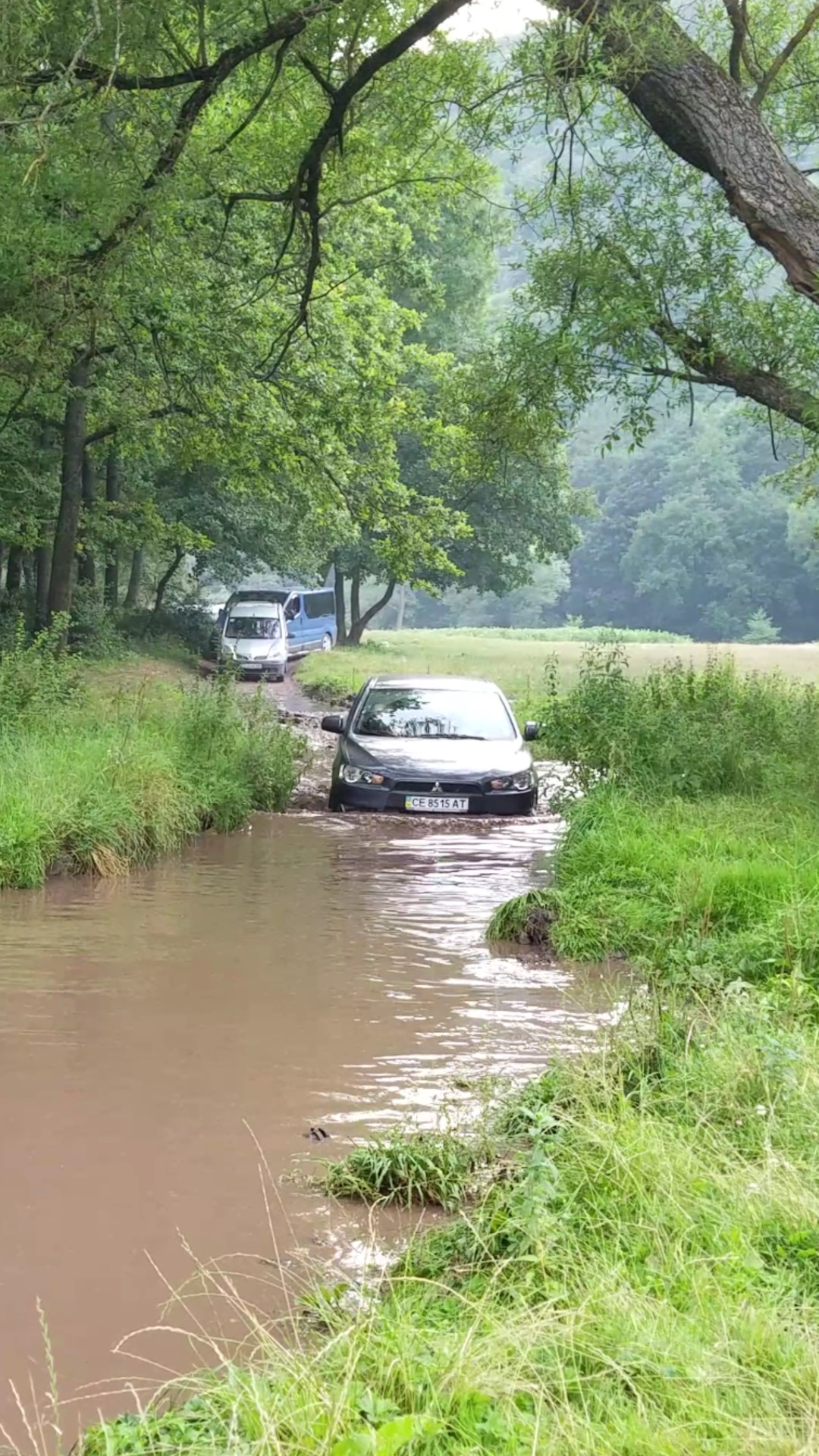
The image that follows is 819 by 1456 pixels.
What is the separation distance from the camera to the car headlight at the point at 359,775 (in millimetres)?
13828

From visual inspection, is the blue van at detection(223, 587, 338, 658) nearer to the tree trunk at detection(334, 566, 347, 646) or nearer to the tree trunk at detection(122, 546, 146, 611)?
→ the tree trunk at detection(334, 566, 347, 646)

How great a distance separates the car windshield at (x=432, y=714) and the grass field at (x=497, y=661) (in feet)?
50.2

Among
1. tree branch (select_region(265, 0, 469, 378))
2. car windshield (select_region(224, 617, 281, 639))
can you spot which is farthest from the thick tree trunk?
car windshield (select_region(224, 617, 281, 639))

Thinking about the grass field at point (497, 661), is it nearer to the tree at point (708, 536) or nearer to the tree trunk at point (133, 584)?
the tree trunk at point (133, 584)

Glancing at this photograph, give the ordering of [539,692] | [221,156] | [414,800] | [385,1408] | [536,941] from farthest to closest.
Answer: [539,692] < [221,156] < [414,800] < [536,941] < [385,1408]

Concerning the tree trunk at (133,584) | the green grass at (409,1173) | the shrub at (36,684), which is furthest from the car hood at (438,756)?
the tree trunk at (133,584)

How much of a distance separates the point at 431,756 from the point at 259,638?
27.8 meters

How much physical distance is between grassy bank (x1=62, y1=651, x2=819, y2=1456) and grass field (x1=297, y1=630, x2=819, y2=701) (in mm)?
24015

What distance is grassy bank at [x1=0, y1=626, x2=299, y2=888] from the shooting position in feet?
39.0

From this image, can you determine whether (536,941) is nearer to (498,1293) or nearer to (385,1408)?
(498,1293)

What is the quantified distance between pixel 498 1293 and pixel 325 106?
46.0 feet

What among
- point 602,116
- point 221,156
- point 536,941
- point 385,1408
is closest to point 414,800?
point 536,941

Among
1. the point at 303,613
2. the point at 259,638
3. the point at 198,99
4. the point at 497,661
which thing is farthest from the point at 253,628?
the point at 198,99

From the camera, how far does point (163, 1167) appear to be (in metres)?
5.57
